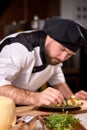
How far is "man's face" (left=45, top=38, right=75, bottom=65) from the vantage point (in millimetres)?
1881

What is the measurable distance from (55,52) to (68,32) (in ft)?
0.54

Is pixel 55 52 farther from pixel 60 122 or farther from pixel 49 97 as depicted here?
pixel 60 122

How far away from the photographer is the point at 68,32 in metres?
1.80

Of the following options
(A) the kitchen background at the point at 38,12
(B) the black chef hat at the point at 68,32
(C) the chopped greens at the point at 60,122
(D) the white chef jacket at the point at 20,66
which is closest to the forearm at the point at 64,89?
(D) the white chef jacket at the point at 20,66

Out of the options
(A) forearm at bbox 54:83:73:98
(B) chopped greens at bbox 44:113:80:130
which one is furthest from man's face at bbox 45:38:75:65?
(B) chopped greens at bbox 44:113:80:130

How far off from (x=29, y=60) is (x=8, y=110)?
0.98m

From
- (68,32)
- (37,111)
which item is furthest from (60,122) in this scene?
(68,32)

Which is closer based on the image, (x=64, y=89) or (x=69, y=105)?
(x=69, y=105)

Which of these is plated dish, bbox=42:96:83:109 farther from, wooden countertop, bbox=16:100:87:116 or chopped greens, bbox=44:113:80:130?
chopped greens, bbox=44:113:80:130

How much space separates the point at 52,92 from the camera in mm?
1639

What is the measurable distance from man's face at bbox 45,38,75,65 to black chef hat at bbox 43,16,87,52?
0.03 m

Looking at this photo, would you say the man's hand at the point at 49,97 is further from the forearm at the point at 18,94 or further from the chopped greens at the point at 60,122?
the chopped greens at the point at 60,122

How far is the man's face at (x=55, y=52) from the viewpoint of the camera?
1.88 metres

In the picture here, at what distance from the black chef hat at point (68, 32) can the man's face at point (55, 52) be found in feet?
0.10
